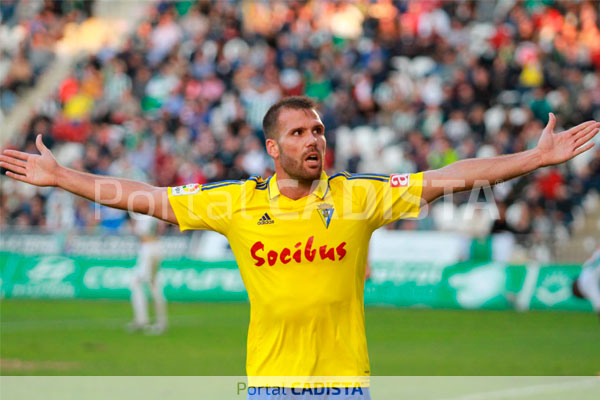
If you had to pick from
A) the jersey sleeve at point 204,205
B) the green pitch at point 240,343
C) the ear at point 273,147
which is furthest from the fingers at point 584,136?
the green pitch at point 240,343

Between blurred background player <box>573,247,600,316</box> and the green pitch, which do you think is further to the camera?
blurred background player <box>573,247,600,316</box>

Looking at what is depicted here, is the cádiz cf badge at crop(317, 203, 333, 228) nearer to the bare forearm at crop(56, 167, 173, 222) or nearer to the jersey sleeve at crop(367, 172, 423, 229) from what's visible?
the jersey sleeve at crop(367, 172, 423, 229)

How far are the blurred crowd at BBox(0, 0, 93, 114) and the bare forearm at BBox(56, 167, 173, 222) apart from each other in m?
28.5

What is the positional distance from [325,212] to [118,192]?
1328 millimetres

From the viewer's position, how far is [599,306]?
583 inches

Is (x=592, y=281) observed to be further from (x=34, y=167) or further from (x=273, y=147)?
(x=34, y=167)

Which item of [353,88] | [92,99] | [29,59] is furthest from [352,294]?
[29,59]

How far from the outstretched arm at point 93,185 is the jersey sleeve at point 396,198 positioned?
1.31 meters

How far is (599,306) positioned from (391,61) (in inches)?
552

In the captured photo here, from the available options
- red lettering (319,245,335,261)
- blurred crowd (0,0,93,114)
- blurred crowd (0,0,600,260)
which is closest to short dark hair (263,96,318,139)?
red lettering (319,245,335,261)

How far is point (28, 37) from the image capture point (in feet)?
112

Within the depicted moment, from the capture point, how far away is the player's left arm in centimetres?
601

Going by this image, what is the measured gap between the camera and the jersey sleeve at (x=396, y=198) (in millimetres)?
6180

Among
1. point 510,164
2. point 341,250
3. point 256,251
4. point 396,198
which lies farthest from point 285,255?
point 510,164
